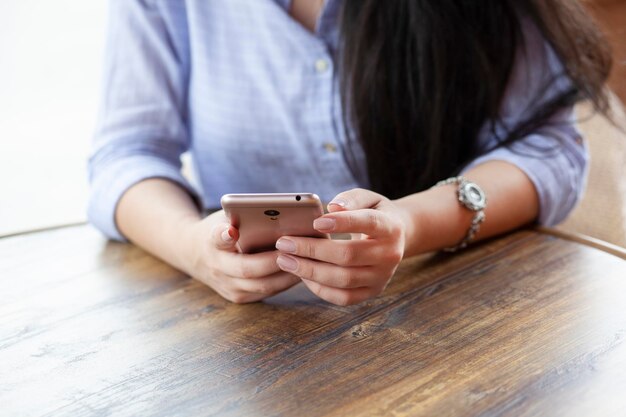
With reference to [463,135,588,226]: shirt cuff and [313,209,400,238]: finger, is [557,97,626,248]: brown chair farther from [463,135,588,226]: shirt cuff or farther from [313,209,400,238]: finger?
[313,209,400,238]: finger

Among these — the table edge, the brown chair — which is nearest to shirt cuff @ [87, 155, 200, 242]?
the table edge

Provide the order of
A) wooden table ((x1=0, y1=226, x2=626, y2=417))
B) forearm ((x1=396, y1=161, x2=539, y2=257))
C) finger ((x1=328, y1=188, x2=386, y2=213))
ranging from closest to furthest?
wooden table ((x1=0, y1=226, x2=626, y2=417)) → finger ((x1=328, y1=188, x2=386, y2=213)) → forearm ((x1=396, y1=161, x2=539, y2=257))

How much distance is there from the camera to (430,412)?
0.55 meters

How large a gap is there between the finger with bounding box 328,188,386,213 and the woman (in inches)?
4.2

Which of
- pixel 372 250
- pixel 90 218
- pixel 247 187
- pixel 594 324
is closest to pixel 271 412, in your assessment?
pixel 372 250

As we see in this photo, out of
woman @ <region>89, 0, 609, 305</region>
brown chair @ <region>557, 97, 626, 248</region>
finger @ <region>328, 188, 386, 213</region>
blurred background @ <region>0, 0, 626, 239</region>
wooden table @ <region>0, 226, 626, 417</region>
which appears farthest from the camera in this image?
blurred background @ <region>0, 0, 626, 239</region>

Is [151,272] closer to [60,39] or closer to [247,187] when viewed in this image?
[247,187]

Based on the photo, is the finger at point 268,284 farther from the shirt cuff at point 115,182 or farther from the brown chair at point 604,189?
the brown chair at point 604,189

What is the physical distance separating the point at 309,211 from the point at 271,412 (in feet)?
0.63

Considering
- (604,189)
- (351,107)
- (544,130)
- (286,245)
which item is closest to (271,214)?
(286,245)

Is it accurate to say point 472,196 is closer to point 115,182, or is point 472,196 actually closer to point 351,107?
point 351,107

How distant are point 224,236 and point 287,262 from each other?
7 centimetres

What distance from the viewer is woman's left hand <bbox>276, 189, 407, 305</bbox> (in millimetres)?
719

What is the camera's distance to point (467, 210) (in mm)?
918
